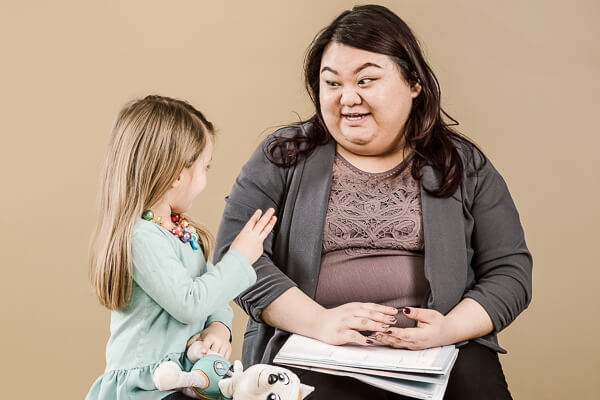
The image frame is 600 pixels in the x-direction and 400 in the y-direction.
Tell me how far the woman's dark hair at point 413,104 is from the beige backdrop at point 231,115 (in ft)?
3.18

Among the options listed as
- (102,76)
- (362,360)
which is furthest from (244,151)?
(362,360)

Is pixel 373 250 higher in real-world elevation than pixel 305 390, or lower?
higher

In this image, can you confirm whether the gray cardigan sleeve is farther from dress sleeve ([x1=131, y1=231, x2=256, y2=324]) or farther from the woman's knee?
the woman's knee

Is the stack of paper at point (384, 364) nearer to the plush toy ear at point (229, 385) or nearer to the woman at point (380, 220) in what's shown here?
the woman at point (380, 220)

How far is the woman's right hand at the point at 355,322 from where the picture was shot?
67.8 inches

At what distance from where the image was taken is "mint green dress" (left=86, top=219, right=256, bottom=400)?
1519 millimetres

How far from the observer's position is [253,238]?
168 cm

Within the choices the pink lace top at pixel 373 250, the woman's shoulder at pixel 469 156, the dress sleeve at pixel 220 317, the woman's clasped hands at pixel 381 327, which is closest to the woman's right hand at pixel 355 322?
the woman's clasped hands at pixel 381 327

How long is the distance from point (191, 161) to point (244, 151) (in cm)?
135

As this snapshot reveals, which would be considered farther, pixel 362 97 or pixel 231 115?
pixel 231 115

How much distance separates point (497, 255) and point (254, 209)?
1.91 ft

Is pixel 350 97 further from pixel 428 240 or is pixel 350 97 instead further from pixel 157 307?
pixel 157 307

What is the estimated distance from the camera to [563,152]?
9.71 feet

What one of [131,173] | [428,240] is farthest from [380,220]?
[131,173]
